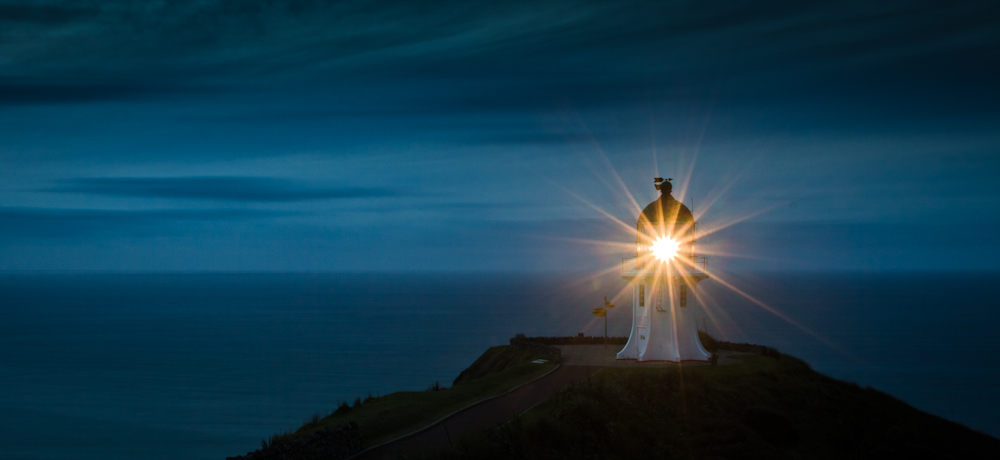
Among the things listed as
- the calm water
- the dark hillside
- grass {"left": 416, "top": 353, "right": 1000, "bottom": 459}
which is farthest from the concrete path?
the calm water

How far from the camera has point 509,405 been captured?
22234 mm

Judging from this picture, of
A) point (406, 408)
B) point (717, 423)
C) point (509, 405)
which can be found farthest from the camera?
point (717, 423)

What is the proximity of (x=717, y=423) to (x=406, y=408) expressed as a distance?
9482 millimetres

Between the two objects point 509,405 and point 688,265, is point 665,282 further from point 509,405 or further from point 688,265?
point 509,405

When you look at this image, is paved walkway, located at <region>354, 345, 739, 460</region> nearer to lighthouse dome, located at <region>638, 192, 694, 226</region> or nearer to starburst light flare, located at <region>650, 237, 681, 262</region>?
starburst light flare, located at <region>650, 237, 681, 262</region>

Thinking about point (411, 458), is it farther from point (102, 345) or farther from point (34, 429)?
point (102, 345)

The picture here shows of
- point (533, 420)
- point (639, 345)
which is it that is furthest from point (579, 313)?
point (533, 420)

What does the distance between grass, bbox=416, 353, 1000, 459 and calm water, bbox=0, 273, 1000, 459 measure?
2640 centimetres

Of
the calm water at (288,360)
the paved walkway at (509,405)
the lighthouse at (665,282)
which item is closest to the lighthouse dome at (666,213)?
the lighthouse at (665,282)

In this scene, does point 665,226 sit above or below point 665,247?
above

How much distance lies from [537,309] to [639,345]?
107574 millimetres

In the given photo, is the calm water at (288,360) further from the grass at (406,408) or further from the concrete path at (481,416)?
the concrete path at (481,416)

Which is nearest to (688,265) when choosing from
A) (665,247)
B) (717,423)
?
(665,247)

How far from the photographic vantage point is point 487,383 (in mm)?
26469
